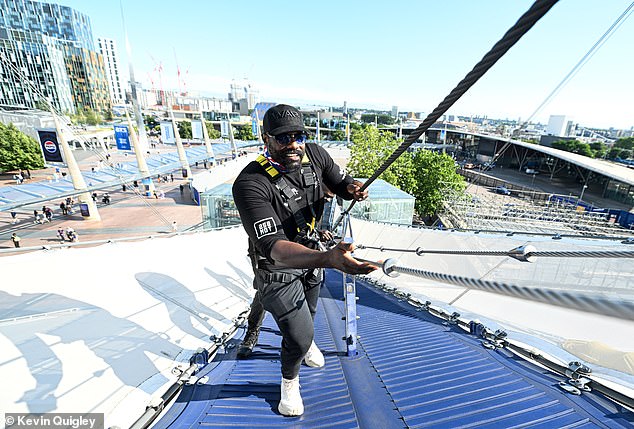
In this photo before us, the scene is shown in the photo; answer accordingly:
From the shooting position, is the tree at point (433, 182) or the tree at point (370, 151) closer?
the tree at point (433, 182)

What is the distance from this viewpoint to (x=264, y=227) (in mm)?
1940

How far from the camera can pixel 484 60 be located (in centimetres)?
134

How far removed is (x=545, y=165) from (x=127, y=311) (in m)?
72.0

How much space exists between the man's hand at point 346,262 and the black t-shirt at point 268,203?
51 cm

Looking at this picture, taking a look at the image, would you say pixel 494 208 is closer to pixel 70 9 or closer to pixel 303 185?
pixel 303 185

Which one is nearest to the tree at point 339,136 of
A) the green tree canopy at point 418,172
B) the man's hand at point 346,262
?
the green tree canopy at point 418,172

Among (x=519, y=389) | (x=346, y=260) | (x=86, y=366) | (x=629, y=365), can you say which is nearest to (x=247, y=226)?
(x=346, y=260)

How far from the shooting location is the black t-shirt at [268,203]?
6.34 feet

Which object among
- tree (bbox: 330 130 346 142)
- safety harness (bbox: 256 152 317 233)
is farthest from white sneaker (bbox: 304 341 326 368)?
tree (bbox: 330 130 346 142)

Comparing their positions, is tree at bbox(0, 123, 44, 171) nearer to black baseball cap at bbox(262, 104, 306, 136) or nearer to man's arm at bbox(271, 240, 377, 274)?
black baseball cap at bbox(262, 104, 306, 136)

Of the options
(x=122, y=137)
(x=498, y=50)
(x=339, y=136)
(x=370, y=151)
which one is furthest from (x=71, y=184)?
(x=339, y=136)

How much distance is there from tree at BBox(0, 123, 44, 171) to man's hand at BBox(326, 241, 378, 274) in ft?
161

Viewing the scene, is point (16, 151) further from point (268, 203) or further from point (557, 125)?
point (557, 125)

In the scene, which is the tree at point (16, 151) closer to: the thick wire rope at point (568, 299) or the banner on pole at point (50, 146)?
the banner on pole at point (50, 146)
